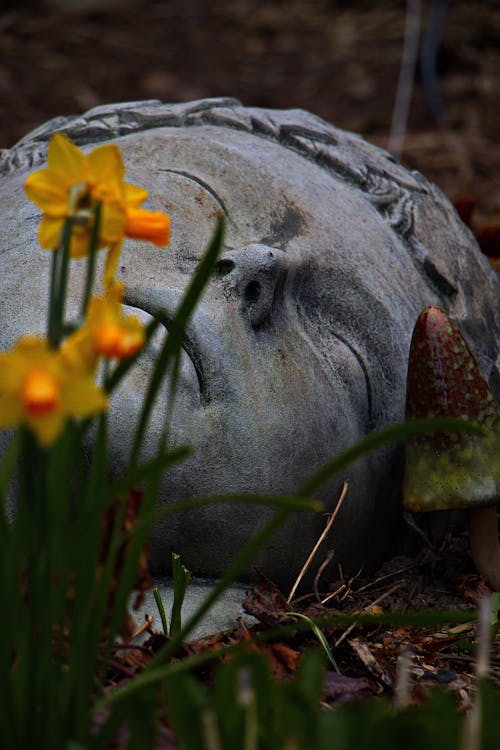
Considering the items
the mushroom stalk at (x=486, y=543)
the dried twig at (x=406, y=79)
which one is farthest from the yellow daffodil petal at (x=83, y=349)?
the dried twig at (x=406, y=79)

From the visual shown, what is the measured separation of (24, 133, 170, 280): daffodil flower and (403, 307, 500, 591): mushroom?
959 millimetres

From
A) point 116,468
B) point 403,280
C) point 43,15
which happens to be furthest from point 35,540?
point 43,15

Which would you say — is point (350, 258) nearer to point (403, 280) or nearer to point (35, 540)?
point (403, 280)

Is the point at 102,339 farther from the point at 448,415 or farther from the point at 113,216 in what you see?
the point at 448,415

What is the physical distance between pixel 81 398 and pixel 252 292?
1042mm

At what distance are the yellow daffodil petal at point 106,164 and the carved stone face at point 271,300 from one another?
0.76 meters

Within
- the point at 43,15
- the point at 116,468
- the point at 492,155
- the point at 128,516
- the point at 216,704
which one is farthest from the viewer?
the point at 43,15

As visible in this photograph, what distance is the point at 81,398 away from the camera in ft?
2.83

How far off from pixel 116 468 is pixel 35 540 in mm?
724

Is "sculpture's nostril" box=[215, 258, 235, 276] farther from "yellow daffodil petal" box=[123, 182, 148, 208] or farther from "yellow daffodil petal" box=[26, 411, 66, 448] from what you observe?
"yellow daffodil petal" box=[26, 411, 66, 448]

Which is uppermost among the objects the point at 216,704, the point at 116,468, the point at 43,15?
the point at 43,15


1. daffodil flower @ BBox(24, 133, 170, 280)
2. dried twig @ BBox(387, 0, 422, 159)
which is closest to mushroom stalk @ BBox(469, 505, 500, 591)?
Answer: daffodil flower @ BBox(24, 133, 170, 280)

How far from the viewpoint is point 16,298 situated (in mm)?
1863

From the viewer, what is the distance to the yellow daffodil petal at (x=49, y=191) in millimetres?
1066
